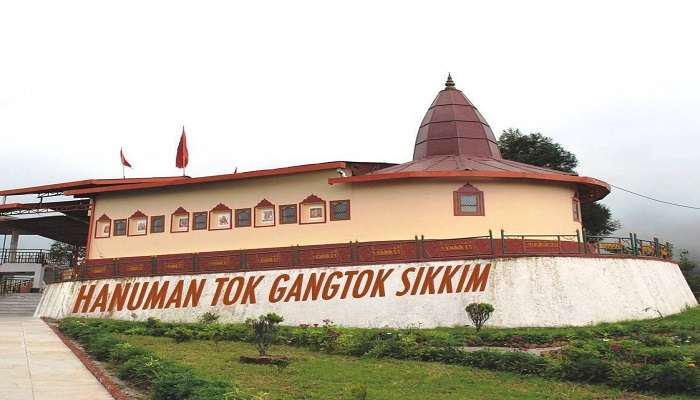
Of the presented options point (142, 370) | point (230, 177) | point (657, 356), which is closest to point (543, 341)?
point (657, 356)

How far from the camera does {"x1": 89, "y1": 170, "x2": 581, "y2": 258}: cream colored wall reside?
20409 millimetres

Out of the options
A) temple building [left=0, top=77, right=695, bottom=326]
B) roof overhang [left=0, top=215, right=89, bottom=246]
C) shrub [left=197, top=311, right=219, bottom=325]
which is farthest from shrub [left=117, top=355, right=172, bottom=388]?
roof overhang [left=0, top=215, right=89, bottom=246]

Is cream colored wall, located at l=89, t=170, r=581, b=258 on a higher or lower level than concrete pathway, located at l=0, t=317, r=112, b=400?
higher

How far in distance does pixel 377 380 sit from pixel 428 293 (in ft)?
26.3

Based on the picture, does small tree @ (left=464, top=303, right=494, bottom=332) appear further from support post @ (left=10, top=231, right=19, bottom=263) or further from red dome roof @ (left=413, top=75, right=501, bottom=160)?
support post @ (left=10, top=231, right=19, bottom=263)

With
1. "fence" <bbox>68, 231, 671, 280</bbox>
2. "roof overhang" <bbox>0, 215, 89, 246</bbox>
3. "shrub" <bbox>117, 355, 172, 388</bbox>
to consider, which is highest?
"roof overhang" <bbox>0, 215, 89, 246</bbox>

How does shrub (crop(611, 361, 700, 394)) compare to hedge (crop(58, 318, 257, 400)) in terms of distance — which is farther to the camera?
shrub (crop(611, 361, 700, 394))

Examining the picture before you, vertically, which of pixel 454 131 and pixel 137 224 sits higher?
pixel 454 131

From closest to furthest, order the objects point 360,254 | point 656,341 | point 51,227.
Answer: point 656,341 < point 360,254 < point 51,227

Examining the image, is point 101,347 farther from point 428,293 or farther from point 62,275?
point 62,275

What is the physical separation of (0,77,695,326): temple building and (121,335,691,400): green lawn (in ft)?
20.7

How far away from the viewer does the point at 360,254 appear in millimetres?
19047

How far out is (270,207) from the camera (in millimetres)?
22234

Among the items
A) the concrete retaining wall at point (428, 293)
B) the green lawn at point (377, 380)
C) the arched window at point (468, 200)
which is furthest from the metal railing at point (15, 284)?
the arched window at point (468, 200)
